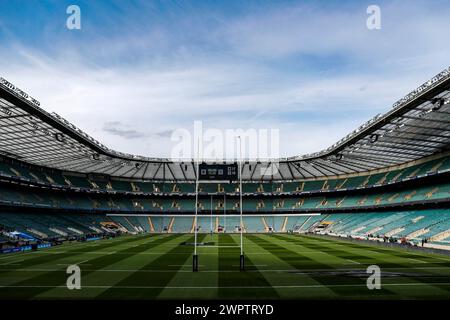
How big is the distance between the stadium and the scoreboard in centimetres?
78

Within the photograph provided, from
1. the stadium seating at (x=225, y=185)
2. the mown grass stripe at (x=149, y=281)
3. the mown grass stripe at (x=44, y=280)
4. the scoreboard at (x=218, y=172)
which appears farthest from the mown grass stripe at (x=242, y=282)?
the stadium seating at (x=225, y=185)

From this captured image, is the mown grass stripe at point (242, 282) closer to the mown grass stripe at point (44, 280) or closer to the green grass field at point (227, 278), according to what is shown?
the green grass field at point (227, 278)

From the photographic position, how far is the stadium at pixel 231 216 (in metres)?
21.2

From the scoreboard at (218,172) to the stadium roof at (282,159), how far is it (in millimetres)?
19385

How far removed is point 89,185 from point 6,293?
2672 inches

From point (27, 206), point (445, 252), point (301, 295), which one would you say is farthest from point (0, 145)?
point (445, 252)

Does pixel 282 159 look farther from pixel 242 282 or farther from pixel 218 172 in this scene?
pixel 242 282

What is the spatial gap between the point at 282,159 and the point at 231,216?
20040 mm

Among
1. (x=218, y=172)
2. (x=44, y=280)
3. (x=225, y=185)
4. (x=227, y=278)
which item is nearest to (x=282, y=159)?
(x=225, y=185)

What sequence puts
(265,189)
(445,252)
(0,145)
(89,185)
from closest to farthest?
1. (445,252)
2. (0,145)
3. (89,185)
4. (265,189)

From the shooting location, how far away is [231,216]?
89688 mm

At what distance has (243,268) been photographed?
2559 cm
